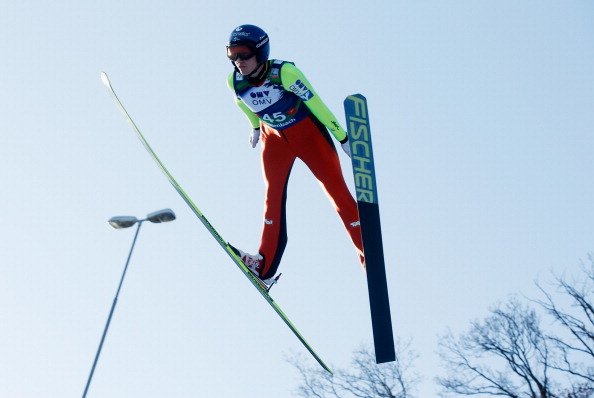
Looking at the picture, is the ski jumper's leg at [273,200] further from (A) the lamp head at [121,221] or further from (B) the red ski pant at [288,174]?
(A) the lamp head at [121,221]

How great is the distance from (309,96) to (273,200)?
45.7 inches

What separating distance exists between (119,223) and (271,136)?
4484mm

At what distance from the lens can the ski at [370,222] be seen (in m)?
5.88

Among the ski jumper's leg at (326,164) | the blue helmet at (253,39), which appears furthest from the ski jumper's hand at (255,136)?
the blue helmet at (253,39)

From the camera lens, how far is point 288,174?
6941mm

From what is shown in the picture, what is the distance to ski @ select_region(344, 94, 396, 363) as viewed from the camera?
5879 mm

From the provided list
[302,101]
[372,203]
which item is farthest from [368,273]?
[302,101]

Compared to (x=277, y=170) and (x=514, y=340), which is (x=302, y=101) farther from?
(x=514, y=340)

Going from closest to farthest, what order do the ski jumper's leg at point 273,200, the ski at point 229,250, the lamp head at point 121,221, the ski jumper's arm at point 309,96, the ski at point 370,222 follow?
the ski at point 370,222
the ski jumper's arm at point 309,96
the ski at point 229,250
the ski jumper's leg at point 273,200
the lamp head at point 121,221

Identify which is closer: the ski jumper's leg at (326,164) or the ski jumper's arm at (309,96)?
the ski jumper's arm at (309,96)

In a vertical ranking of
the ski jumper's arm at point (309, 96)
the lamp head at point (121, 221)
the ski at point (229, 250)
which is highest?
the lamp head at point (121, 221)

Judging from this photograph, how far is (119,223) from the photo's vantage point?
1055cm

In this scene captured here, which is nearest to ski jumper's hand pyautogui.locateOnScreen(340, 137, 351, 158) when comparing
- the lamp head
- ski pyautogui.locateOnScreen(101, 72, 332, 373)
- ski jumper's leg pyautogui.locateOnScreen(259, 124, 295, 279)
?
ski jumper's leg pyautogui.locateOnScreen(259, 124, 295, 279)

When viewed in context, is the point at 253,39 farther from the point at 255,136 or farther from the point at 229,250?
the point at 229,250
